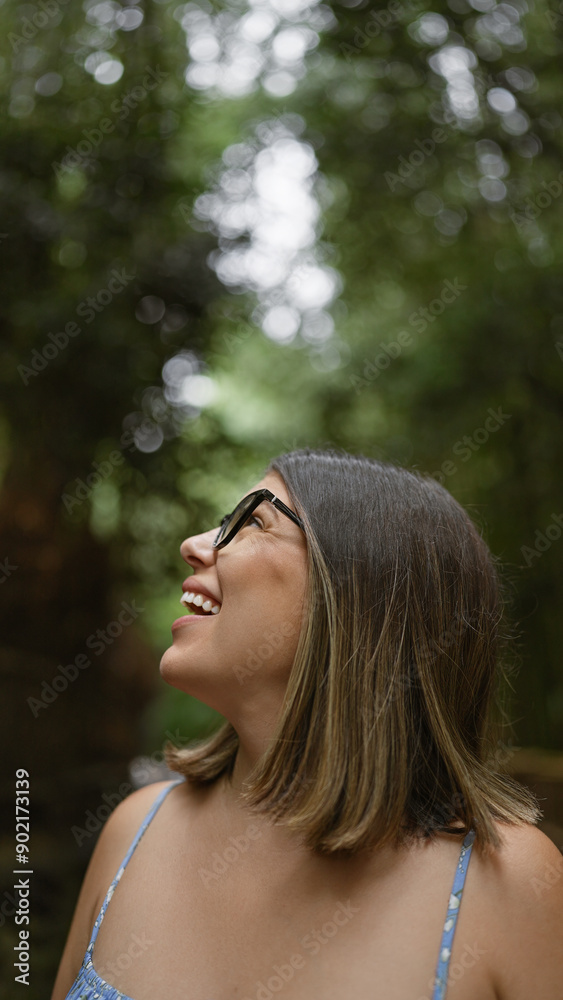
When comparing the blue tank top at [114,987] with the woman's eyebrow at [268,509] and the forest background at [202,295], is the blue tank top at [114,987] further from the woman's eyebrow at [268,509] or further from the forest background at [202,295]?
the forest background at [202,295]

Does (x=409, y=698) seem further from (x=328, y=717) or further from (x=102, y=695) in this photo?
(x=102, y=695)

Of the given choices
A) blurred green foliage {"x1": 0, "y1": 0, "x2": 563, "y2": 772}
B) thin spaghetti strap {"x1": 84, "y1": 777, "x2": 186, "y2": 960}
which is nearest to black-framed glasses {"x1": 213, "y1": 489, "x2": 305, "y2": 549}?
thin spaghetti strap {"x1": 84, "y1": 777, "x2": 186, "y2": 960}

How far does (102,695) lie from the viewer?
4055mm

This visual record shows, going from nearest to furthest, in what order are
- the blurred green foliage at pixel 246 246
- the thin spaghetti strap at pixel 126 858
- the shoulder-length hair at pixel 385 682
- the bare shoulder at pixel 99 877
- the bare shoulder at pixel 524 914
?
the bare shoulder at pixel 524 914, the shoulder-length hair at pixel 385 682, the thin spaghetti strap at pixel 126 858, the bare shoulder at pixel 99 877, the blurred green foliage at pixel 246 246

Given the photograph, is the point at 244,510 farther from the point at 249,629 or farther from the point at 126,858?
the point at 126,858

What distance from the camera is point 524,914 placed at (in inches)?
44.1

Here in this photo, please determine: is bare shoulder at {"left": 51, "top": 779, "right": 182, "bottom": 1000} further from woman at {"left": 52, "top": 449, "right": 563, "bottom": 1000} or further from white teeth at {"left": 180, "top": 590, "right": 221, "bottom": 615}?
white teeth at {"left": 180, "top": 590, "right": 221, "bottom": 615}

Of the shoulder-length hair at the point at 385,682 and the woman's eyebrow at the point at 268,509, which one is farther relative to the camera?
the woman's eyebrow at the point at 268,509

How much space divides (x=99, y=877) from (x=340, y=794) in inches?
23.5

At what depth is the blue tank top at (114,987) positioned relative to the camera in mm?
1103

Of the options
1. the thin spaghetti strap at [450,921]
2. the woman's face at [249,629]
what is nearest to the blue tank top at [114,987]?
the thin spaghetti strap at [450,921]

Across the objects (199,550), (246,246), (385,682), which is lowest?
(246,246)

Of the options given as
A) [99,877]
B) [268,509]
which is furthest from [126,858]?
[268,509]

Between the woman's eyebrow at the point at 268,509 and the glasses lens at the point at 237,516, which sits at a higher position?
the woman's eyebrow at the point at 268,509
